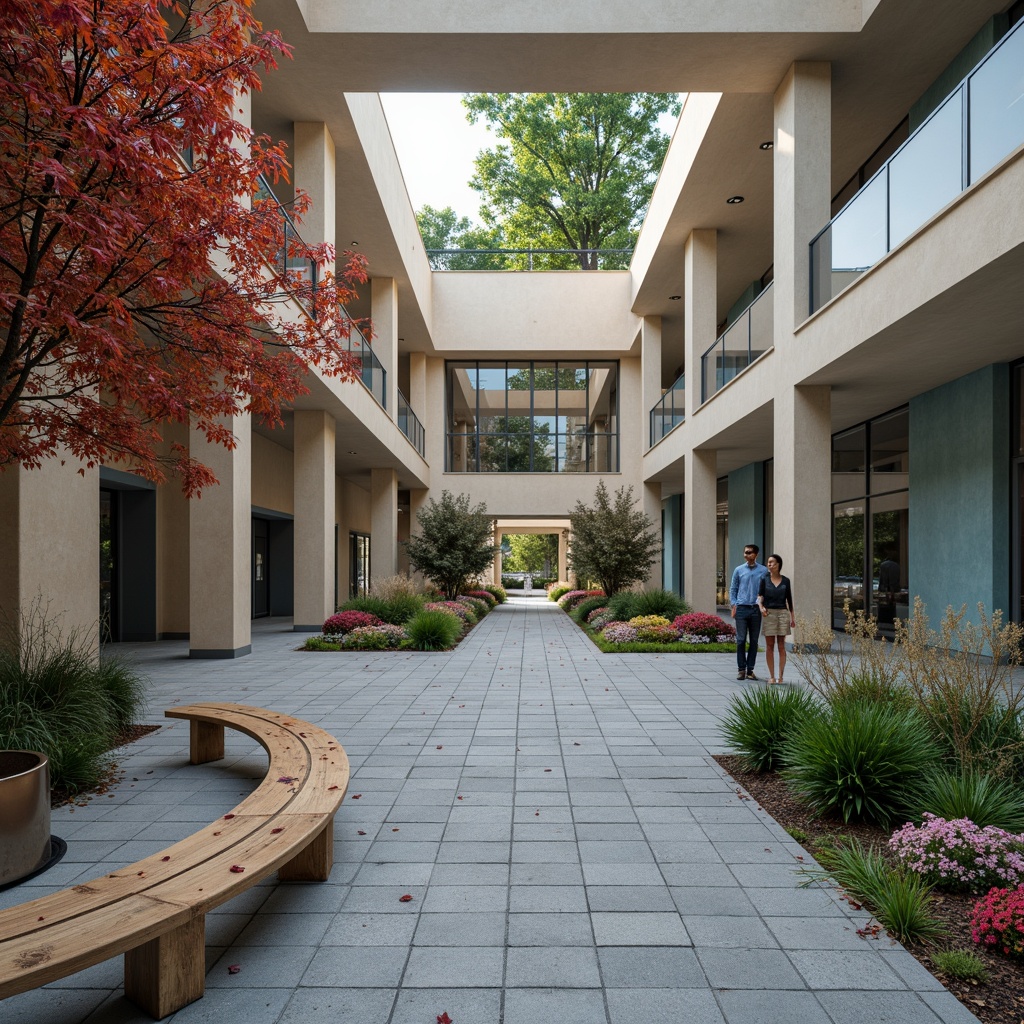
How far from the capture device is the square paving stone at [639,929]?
10.8 ft

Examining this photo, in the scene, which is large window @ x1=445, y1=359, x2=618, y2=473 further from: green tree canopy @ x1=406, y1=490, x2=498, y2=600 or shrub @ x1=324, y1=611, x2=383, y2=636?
shrub @ x1=324, y1=611, x2=383, y2=636

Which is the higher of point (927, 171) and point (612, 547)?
point (927, 171)

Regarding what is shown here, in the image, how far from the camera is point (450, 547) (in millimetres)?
20703

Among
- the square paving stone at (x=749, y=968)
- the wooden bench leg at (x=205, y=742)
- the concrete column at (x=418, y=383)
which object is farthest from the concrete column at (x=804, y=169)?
the concrete column at (x=418, y=383)

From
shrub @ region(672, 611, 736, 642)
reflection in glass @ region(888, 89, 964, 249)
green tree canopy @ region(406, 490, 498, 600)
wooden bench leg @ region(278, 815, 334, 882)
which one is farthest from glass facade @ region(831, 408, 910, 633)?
wooden bench leg @ region(278, 815, 334, 882)

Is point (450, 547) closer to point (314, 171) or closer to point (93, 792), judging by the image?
point (314, 171)

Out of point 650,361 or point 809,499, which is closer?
point 809,499

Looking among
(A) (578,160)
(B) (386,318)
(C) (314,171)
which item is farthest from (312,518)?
(A) (578,160)

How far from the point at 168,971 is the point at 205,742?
3.53m

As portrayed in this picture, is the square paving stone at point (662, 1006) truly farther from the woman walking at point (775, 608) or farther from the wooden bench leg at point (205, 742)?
the woman walking at point (775, 608)

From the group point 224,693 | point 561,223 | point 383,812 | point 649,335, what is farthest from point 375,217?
point 561,223

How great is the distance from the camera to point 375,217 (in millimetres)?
18219

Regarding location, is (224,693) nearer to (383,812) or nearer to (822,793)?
(383,812)

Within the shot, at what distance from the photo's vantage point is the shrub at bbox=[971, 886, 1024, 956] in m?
3.14
